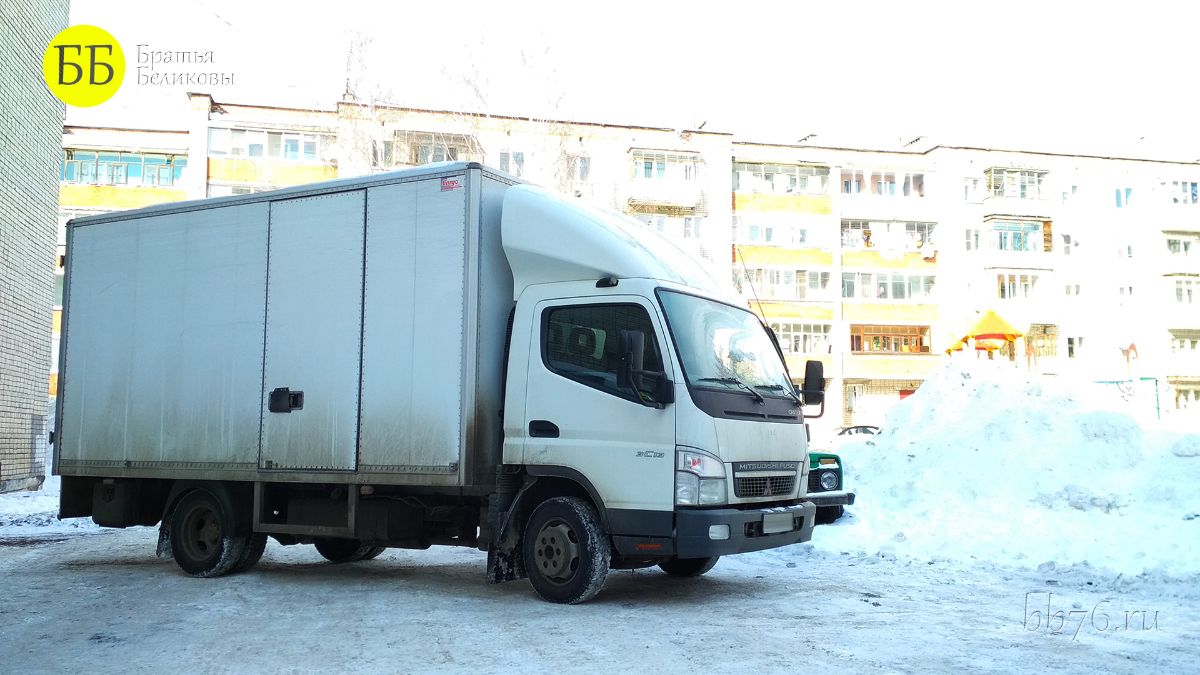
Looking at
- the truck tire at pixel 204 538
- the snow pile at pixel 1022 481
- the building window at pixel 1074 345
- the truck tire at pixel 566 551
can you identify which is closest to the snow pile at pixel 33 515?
the truck tire at pixel 204 538

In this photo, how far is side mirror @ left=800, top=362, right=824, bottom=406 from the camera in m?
9.68

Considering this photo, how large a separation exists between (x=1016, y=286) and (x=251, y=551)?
52873mm

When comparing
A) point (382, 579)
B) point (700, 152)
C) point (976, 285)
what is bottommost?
point (382, 579)

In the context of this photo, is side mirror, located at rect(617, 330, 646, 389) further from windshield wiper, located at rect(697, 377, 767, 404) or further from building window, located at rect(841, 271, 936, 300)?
building window, located at rect(841, 271, 936, 300)

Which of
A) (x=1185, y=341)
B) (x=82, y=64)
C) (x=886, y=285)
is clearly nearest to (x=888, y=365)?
(x=886, y=285)

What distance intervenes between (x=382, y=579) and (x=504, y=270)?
3483 mm

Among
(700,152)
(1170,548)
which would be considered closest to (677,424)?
(1170,548)

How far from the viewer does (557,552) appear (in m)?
8.55

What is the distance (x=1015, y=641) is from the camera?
707 cm

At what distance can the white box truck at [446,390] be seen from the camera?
834cm

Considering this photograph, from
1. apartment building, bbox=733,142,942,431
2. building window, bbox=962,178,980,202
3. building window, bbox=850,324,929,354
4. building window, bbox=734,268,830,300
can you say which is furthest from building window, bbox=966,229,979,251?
building window, bbox=734,268,830,300

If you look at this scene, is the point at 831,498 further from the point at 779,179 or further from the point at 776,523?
the point at 779,179

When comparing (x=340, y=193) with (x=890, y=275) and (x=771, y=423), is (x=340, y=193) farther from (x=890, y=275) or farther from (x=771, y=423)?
(x=890, y=275)

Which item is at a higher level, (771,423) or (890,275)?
(890,275)
